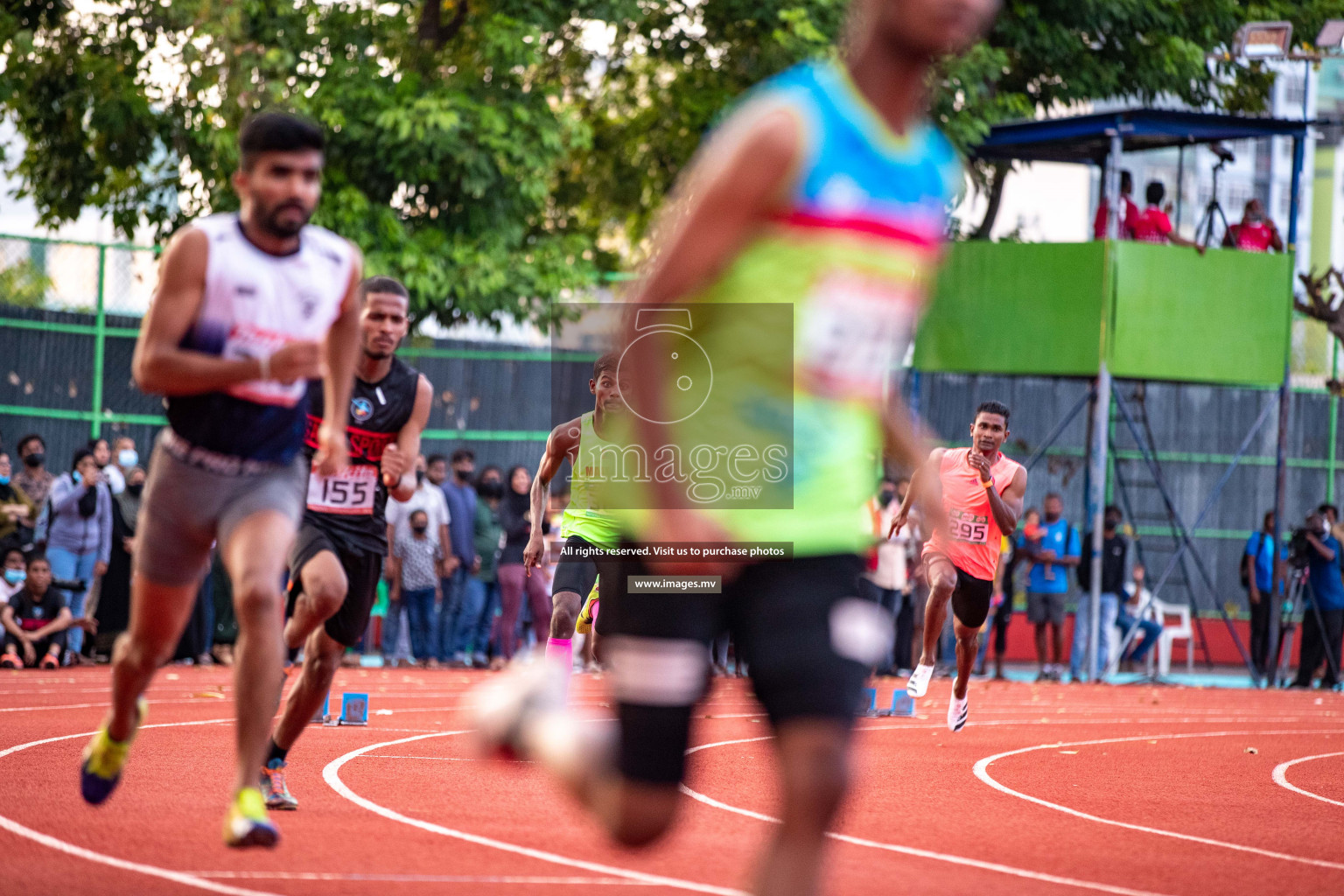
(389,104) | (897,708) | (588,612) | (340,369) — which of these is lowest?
(897,708)

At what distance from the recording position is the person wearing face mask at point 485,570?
67.5ft

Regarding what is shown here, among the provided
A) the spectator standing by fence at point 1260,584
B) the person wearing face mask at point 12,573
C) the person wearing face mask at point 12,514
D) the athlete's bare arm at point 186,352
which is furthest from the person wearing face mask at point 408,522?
the athlete's bare arm at point 186,352

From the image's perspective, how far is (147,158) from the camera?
20734 millimetres

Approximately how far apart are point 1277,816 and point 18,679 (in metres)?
10.9

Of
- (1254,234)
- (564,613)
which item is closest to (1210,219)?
(1254,234)

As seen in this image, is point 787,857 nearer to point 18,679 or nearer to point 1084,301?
point 18,679

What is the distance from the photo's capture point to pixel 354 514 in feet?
25.1

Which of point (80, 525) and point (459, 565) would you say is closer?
point (80, 525)

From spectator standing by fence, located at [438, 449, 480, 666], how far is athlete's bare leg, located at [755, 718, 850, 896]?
16.5 meters

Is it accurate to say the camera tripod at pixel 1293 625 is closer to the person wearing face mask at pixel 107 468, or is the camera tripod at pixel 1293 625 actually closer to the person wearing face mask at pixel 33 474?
the person wearing face mask at pixel 107 468

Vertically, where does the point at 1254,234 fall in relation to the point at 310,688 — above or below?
above

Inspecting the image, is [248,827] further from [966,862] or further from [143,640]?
[966,862]

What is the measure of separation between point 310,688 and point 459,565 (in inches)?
509

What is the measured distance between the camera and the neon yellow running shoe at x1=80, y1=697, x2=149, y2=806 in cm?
601
